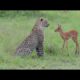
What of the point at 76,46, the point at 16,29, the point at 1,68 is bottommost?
the point at 1,68

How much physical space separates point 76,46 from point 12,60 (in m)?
0.69

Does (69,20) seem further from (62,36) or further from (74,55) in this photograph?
(74,55)

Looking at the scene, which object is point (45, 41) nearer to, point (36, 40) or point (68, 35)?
point (36, 40)

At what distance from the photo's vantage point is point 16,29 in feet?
10.0

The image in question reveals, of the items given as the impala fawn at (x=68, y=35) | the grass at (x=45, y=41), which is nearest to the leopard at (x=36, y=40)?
the grass at (x=45, y=41)

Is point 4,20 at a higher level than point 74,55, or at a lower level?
higher

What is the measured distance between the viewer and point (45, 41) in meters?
3.04

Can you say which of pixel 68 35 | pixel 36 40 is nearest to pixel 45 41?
pixel 36 40

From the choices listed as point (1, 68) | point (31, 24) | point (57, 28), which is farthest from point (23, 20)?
point (1, 68)

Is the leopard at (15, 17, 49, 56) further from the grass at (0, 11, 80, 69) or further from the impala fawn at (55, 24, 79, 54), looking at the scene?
the impala fawn at (55, 24, 79, 54)

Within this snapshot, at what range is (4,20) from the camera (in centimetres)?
307

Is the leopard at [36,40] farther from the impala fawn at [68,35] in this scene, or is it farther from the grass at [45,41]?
the impala fawn at [68,35]

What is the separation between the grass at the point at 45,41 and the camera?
9.93 ft

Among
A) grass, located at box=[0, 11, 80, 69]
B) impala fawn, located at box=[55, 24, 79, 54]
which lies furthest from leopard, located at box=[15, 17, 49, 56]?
impala fawn, located at box=[55, 24, 79, 54]
